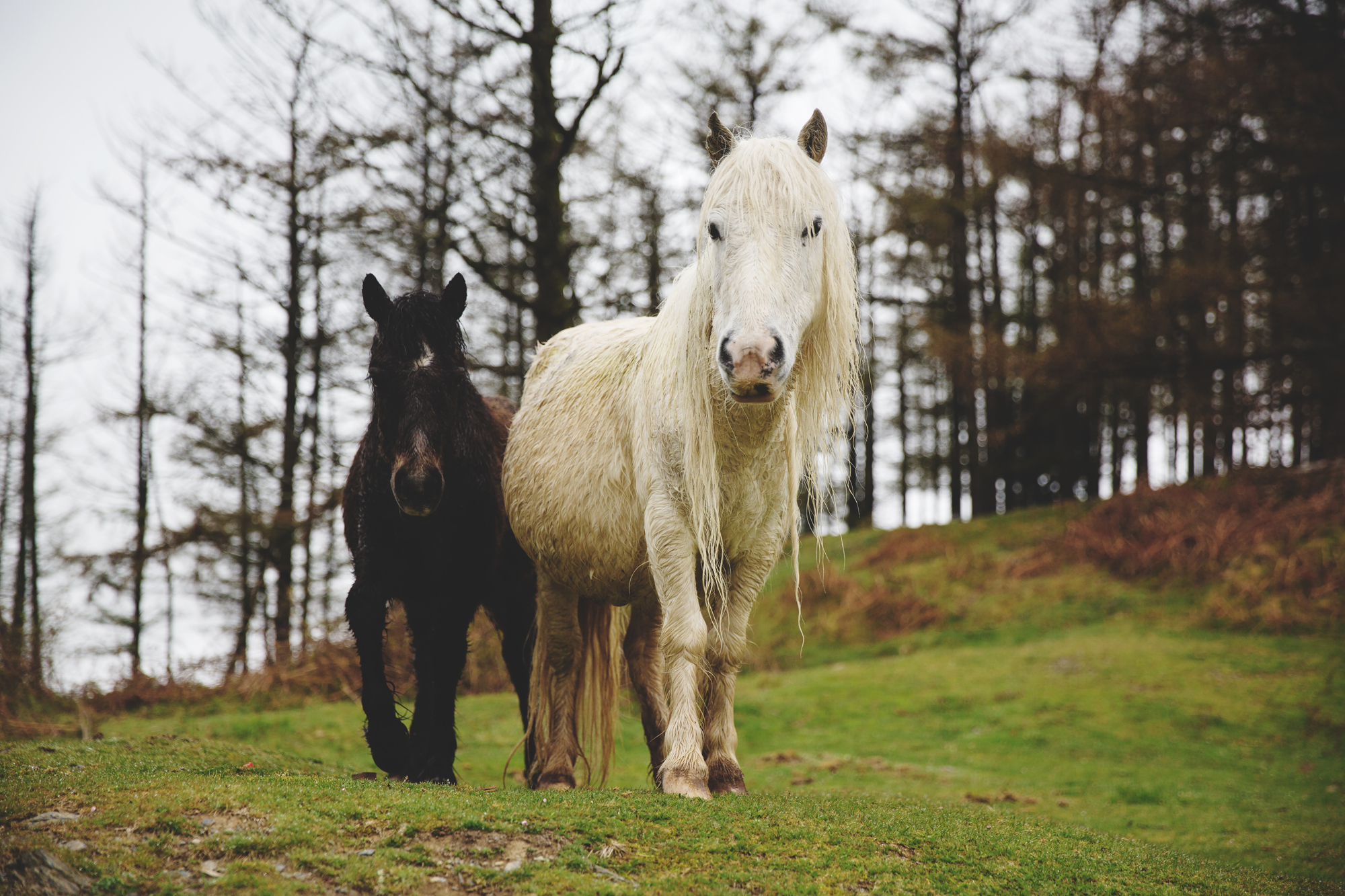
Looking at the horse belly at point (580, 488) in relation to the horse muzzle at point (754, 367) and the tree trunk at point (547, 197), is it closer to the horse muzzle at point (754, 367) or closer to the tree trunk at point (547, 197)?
the horse muzzle at point (754, 367)

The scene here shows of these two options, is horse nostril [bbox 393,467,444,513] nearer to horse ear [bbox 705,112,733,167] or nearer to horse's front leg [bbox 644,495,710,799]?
horse's front leg [bbox 644,495,710,799]

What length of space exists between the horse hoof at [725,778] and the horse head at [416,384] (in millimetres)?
1935

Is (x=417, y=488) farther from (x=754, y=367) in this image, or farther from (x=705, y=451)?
(x=754, y=367)

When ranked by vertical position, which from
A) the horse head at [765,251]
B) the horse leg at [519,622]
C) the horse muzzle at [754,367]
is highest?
the horse head at [765,251]

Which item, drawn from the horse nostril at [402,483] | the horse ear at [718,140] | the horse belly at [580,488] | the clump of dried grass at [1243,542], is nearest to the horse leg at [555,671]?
the horse belly at [580,488]

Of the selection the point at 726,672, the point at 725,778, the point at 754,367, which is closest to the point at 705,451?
the point at 754,367

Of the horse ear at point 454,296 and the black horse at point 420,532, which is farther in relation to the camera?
the horse ear at point 454,296

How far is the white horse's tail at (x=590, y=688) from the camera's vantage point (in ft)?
17.4

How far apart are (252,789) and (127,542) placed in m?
13.1

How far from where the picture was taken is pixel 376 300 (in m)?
4.69

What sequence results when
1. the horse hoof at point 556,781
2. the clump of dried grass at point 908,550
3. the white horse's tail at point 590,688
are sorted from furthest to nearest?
the clump of dried grass at point 908,550
the white horse's tail at point 590,688
the horse hoof at point 556,781

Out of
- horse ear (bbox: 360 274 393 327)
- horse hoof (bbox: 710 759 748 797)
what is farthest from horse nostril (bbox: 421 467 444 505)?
horse hoof (bbox: 710 759 748 797)

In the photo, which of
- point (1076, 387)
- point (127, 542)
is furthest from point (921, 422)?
point (127, 542)

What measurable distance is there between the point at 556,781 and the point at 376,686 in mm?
1137
